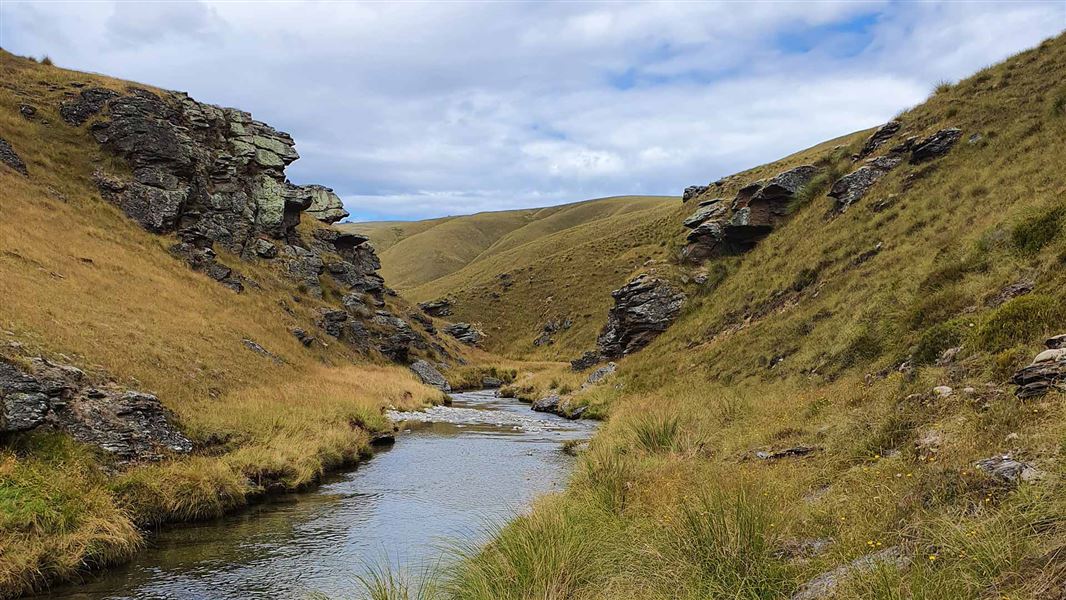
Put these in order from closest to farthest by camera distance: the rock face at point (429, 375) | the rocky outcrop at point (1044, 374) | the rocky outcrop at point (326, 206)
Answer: the rocky outcrop at point (1044, 374)
the rock face at point (429, 375)
the rocky outcrop at point (326, 206)

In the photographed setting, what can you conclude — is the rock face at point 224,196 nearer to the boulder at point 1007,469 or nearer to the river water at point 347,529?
the river water at point 347,529

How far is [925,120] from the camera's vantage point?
32.1m

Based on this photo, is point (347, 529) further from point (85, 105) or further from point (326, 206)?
point (326, 206)

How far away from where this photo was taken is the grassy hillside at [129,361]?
11234 millimetres

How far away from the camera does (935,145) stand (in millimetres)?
28359

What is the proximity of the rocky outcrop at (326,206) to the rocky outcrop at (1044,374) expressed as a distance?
66.8m

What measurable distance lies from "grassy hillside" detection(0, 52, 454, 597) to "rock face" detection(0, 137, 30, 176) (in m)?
0.63

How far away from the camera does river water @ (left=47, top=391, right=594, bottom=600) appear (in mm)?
10164

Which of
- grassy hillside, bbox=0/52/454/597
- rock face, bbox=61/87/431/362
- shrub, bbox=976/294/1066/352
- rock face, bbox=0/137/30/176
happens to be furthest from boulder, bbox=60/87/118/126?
shrub, bbox=976/294/1066/352

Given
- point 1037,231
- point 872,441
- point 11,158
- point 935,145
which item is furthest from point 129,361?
point 935,145

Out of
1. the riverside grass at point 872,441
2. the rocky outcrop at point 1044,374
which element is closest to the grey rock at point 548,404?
the riverside grass at point 872,441

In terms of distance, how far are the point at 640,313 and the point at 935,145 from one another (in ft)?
60.8

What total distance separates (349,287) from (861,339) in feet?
159

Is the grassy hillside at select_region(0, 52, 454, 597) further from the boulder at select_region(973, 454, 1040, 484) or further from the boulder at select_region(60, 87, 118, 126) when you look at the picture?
the boulder at select_region(973, 454, 1040, 484)
